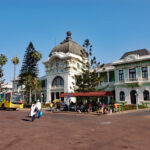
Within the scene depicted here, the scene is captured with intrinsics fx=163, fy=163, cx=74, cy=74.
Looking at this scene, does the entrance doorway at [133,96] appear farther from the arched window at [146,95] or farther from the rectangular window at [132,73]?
the rectangular window at [132,73]

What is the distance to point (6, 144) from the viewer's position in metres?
6.53

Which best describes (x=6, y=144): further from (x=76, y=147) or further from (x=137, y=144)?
(x=137, y=144)

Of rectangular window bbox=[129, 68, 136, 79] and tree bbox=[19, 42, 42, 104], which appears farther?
tree bbox=[19, 42, 42, 104]

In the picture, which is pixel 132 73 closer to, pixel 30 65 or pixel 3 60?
pixel 30 65

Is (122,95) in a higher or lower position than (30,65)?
lower

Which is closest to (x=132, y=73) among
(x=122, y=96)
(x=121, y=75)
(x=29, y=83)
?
(x=121, y=75)

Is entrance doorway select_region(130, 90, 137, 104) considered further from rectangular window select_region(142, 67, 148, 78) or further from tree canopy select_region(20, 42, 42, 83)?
tree canopy select_region(20, 42, 42, 83)

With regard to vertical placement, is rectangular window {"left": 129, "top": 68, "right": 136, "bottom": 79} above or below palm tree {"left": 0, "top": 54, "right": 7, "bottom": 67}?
below

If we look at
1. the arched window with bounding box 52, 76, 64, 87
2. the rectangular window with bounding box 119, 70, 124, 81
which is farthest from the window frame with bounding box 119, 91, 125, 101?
the arched window with bounding box 52, 76, 64, 87

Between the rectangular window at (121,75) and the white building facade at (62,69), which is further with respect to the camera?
the white building facade at (62,69)

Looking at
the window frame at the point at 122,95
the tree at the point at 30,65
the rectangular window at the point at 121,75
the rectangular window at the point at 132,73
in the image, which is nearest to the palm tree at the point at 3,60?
the tree at the point at 30,65

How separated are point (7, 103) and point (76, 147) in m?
22.6

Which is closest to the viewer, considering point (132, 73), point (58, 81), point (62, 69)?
point (132, 73)

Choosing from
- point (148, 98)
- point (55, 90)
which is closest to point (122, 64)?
point (148, 98)
